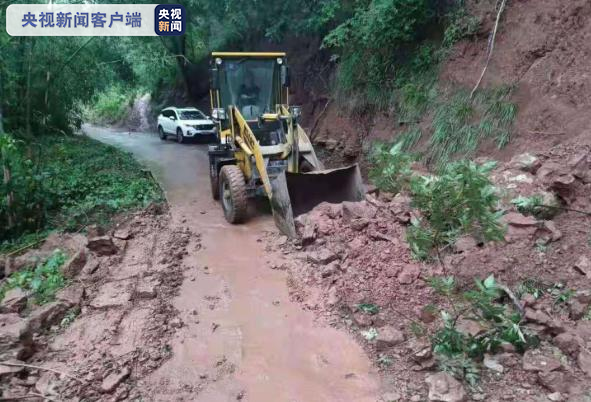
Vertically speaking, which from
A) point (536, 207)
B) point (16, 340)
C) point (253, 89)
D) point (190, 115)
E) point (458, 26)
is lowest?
point (16, 340)

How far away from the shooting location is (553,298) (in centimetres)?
448

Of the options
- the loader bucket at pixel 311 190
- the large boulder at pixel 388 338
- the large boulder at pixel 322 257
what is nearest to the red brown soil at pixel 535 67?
the loader bucket at pixel 311 190

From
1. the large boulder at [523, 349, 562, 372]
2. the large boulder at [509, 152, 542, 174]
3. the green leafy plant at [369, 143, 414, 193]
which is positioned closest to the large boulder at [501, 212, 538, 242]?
the large boulder at [509, 152, 542, 174]

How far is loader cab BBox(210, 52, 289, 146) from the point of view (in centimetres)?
876

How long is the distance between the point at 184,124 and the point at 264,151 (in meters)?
11.8

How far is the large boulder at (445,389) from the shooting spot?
357cm

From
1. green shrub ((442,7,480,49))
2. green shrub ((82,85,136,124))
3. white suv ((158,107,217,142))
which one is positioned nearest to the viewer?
green shrub ((442,7,480,49))

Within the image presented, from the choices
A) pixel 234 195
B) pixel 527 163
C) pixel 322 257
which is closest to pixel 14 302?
pixel 234 195

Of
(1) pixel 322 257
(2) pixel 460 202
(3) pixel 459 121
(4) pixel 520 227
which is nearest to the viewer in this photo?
(2) pixel 460 202

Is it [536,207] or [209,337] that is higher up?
[536,207]

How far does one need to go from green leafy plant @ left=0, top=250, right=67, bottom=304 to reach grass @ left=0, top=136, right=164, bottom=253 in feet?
5.21

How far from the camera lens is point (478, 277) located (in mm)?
4938

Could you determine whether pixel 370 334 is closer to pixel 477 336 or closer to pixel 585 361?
pixel 477 336

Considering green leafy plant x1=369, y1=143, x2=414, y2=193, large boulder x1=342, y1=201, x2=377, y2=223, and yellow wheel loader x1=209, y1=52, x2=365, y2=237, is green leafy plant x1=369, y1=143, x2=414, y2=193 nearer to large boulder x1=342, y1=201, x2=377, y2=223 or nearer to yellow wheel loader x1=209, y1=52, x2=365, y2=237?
yellow wheel loader x1=209, y1=52, x2=365, y2=237
